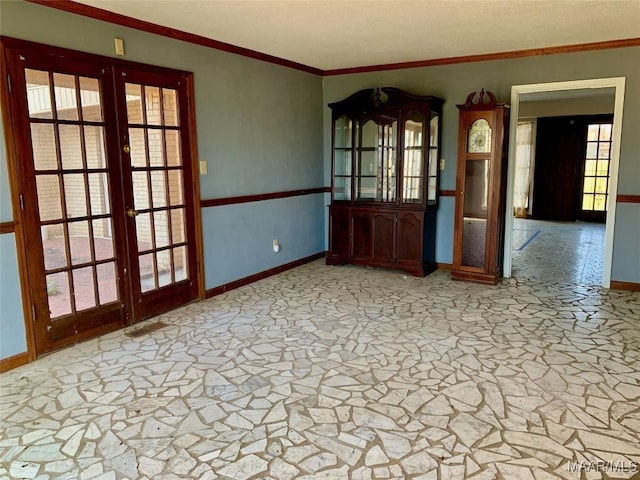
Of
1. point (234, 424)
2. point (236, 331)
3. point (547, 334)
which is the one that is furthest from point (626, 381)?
point (236, 331)

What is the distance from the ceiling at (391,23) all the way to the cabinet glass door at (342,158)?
0.95 metres

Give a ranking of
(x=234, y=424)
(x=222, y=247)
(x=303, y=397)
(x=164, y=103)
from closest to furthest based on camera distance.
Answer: (x=234, y=424) → (x=303, y=397) → (x=164, y=103) → (x=222, y=247)

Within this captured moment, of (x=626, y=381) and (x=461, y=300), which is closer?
(x=626, y=381)

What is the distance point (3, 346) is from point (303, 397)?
2.01 metres

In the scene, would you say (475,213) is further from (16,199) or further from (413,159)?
(16,199)

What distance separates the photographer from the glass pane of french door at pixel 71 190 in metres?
3.18

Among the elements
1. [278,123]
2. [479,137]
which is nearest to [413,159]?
[479,137]

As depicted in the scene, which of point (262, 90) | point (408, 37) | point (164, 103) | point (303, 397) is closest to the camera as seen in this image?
point (303, 397)

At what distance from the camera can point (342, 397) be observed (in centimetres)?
271

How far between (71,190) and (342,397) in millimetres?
2397

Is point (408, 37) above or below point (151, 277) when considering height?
above

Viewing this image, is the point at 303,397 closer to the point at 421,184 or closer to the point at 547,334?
the point at 547,334

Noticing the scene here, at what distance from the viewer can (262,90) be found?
5062 millimetres

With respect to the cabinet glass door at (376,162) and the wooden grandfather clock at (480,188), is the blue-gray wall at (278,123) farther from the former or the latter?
the cabinet glass door at (376,162)
